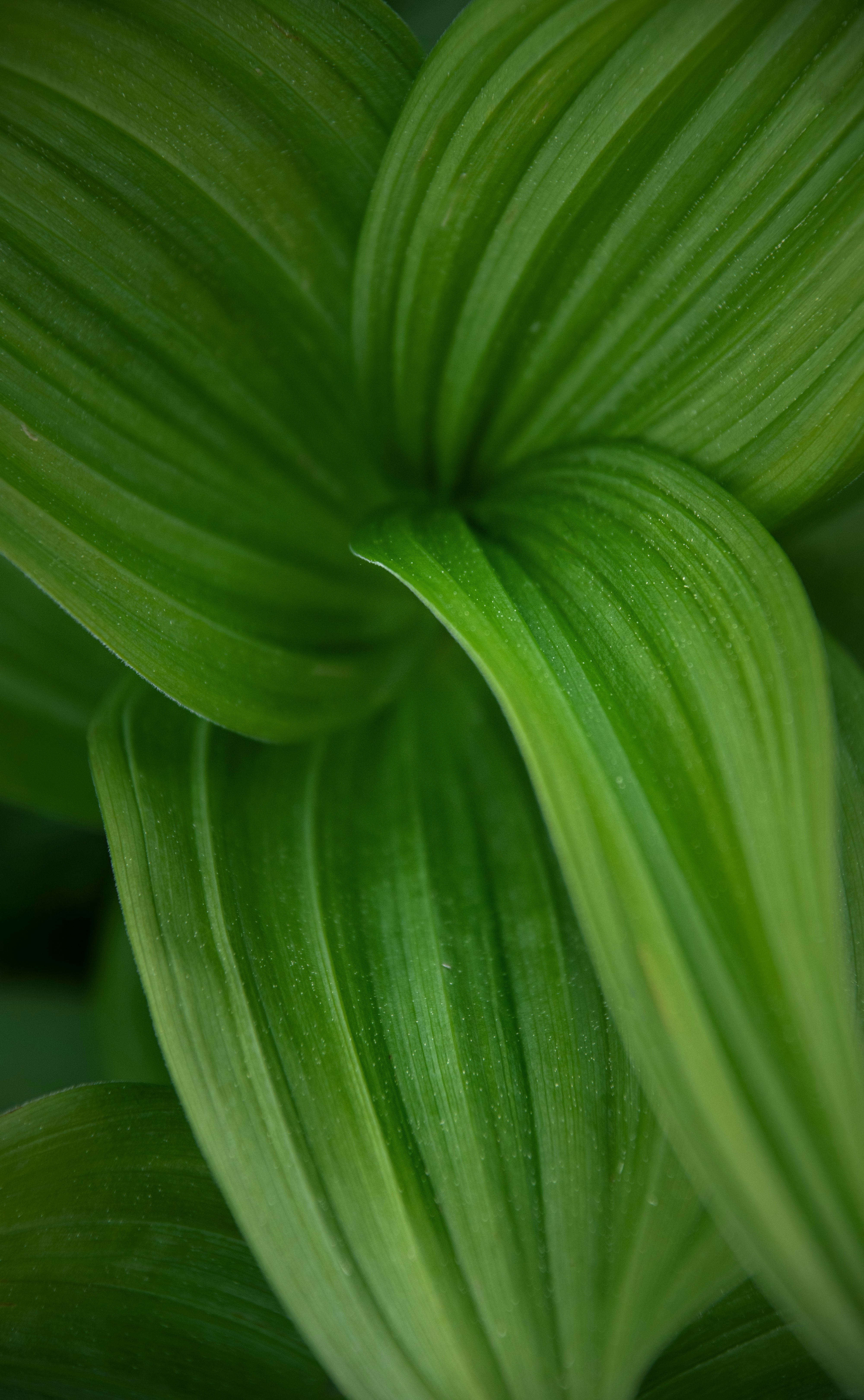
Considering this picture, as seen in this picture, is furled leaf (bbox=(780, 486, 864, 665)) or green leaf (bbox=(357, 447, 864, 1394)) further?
furled leaf (bbox=(780, 486, 864, 665))

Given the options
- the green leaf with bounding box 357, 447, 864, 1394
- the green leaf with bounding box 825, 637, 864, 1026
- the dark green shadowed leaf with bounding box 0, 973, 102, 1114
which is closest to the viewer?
the green leaf with bounding box 357, 447, 864, 1394

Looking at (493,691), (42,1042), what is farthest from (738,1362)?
(42,1042)

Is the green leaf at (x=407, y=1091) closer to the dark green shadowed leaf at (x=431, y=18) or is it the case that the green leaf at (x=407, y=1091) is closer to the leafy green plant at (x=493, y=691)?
the leafy green plant at (x=493, y=691)

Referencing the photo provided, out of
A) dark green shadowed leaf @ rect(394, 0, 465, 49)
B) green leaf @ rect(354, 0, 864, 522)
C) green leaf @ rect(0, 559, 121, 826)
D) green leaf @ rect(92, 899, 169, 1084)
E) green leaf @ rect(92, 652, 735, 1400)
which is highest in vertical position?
dark green shadowed leaf @ rect(394, 0, 465, 49)

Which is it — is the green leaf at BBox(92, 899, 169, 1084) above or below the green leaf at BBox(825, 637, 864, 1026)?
above

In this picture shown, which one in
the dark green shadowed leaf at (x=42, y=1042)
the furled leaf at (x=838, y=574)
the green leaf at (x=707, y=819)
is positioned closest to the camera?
the green leaf at (x=707, y=819)

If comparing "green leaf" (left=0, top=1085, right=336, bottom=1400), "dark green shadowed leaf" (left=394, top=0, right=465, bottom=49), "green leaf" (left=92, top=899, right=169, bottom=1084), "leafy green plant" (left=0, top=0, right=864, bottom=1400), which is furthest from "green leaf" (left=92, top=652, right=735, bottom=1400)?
"dark green shadowed leaf" (left=394, top=0, right=465, bottom=49)

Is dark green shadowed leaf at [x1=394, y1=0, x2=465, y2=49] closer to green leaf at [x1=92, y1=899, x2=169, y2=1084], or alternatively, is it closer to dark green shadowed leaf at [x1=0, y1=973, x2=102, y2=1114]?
green leaf at [x1=92, y1=899, x2=169, y2=1084]

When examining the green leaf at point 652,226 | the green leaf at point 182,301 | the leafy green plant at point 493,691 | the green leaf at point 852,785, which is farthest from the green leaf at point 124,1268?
the green leaf at point 652,226
